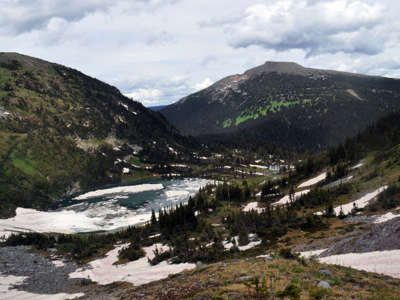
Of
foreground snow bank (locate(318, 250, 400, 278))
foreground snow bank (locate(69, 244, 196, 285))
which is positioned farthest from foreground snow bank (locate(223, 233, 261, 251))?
foreground snow bank (locate(318, 250, 400, 278))

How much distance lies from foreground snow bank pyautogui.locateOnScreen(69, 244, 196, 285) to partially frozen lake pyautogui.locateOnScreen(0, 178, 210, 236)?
1903 inches

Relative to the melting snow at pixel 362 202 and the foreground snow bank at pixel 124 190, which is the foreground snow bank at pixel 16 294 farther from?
the foreground snow bank at pixel 124 190

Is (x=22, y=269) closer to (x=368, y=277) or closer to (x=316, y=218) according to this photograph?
(x=316, y=218)

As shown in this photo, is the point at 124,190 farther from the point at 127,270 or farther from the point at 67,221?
the point at 127,270

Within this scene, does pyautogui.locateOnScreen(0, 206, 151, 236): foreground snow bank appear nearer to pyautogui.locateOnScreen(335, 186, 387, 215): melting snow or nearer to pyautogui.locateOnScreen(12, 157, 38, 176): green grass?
pyautogui.locateOnScreen(12, 157, 38, 176): green grass

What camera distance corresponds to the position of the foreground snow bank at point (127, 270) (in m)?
47.7

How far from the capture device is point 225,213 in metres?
102

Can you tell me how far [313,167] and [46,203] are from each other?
476 ft

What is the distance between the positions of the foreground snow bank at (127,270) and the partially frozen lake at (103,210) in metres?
48.3

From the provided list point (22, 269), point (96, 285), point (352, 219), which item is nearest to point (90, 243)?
point (22, 269)

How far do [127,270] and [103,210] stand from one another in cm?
8978

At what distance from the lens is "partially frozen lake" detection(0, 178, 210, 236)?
4648 inches

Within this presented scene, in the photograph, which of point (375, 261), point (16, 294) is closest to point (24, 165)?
point (16, 294)

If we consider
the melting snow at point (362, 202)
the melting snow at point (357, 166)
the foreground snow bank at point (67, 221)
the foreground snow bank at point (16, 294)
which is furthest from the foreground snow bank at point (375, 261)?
the foreground snow bank at point (67, 221)
